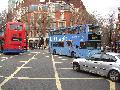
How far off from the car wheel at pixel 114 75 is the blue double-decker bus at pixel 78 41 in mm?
14787

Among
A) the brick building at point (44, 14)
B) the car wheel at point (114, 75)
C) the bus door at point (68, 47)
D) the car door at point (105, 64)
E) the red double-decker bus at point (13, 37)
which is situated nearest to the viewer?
the car wheel at point (114, 75)

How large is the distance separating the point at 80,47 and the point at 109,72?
18.0 m

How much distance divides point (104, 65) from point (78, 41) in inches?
701

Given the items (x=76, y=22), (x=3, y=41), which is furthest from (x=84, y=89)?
(x=76, y=22)

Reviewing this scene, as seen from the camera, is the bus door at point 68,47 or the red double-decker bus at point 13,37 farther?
the red double-decker bus at point 13,37

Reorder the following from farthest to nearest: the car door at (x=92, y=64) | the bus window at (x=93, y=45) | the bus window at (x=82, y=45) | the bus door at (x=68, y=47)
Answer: the bus door at (x=68, y=47) < the bus window at (x=82, y=45) < the bus window at (x=93, y=45) < the car door at (x=92, y=64)

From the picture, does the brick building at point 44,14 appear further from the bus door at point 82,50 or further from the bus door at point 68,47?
the bus door at point 82,50

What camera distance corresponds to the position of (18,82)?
14492 millimetres

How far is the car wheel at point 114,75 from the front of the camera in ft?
49.0

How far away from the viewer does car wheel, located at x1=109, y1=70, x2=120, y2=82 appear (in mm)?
14938

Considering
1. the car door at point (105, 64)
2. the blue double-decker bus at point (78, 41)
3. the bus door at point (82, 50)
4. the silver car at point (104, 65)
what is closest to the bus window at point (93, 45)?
the blue double-decker bus at point (78, 41)

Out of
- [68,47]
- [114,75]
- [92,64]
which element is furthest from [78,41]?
[114,75]

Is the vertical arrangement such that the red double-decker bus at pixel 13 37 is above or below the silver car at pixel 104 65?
above

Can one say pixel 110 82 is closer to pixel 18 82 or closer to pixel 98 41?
pixel 18 82
